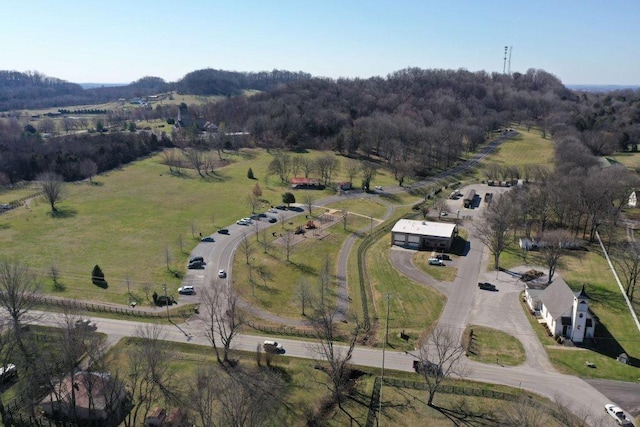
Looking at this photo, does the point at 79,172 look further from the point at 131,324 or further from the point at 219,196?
the point at 131,324

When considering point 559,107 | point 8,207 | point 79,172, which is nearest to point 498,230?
point 8,207

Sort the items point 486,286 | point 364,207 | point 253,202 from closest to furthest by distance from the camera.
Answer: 1. point 486,286
2. point 253,202
3. point 364,207

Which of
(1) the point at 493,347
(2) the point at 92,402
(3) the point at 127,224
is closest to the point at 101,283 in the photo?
(3) the point at 127,224

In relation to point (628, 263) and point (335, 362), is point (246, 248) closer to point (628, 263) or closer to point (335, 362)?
point (335, 362)

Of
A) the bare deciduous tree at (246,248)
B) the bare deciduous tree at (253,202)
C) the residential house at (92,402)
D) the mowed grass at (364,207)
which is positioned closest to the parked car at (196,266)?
the bare deciduous tree at (246,248)

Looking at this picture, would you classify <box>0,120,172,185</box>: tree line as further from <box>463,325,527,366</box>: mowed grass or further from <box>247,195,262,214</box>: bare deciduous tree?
<box>463,325,527,366</box>: mowed grass

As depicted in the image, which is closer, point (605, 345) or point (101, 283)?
point (605, 345)

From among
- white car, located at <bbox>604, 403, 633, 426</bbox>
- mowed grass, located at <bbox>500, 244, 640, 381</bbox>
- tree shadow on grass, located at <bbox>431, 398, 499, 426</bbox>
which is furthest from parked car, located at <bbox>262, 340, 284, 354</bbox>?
white car, located at <bbox>604, 403, 633, 426</bbox>

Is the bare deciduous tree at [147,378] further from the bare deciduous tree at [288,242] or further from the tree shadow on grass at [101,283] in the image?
the bare deciduous tree at [288,242]
